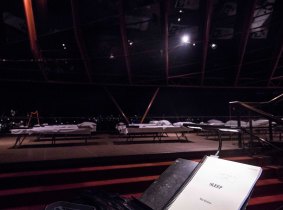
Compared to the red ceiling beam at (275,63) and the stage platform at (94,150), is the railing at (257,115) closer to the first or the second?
the stage platform at (94,150)

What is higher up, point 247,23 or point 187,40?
point 247,23

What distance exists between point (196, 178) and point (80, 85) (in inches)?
382

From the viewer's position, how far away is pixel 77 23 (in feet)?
29.2

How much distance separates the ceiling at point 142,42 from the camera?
924 cm

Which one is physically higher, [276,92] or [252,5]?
[252,5]

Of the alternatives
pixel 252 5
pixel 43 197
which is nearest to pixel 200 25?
pixel 252 5

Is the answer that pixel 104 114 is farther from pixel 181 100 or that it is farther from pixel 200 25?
pixel 200 25

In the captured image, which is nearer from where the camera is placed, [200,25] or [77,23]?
[77,23]

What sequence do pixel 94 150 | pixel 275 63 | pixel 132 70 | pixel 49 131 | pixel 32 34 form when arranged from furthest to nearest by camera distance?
pixel 132 70
pixel 275 63
pixel 32 34
pixel 49 131
pixel 94 150

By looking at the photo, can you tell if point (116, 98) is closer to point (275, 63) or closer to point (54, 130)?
point (54, 130)

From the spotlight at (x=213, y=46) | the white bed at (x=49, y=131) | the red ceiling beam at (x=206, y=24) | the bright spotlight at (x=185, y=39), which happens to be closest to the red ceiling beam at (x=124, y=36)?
the bright spotlight at (x=185, y=39)

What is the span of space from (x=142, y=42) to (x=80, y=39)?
2.67m

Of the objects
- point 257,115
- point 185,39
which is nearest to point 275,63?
point 185,39

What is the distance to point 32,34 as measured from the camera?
8.60 m
